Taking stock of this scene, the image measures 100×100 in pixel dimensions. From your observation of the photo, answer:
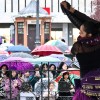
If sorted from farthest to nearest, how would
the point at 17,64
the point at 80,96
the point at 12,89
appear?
the point at 17,64 < the point at 12,89 < the point at 80,96

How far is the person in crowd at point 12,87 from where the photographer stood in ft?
31.3

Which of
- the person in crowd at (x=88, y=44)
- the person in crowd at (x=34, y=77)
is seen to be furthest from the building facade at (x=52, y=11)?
the person in crowd at (x=88, y=44)

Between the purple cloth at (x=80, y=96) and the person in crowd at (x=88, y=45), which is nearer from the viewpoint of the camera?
the person in crowd at (x=88, y=45)

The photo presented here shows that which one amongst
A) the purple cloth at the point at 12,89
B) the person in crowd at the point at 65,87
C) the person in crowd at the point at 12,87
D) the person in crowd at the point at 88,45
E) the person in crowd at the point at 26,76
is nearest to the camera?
the person in crowd at the point at 88,45

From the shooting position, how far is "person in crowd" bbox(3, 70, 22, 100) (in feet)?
31.3

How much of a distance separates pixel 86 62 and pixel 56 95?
16.8 ft

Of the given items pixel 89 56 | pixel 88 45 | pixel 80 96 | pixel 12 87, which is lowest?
pixel 12 87

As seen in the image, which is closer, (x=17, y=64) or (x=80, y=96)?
(x=80, y=96)

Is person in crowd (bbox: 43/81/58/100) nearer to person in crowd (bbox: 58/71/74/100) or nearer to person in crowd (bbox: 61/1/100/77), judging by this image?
person in crowd (bbox: 58/71/74/100)

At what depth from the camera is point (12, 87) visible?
31.8 feet

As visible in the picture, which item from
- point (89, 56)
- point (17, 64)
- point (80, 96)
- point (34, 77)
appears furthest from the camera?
point (17, 64)

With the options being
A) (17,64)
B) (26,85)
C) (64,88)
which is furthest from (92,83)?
(17,64)

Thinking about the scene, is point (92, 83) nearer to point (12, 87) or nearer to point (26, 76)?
point (12, 87)

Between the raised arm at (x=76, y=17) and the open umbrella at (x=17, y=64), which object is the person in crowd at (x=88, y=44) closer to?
the raised arm at (x=76, y=17)
